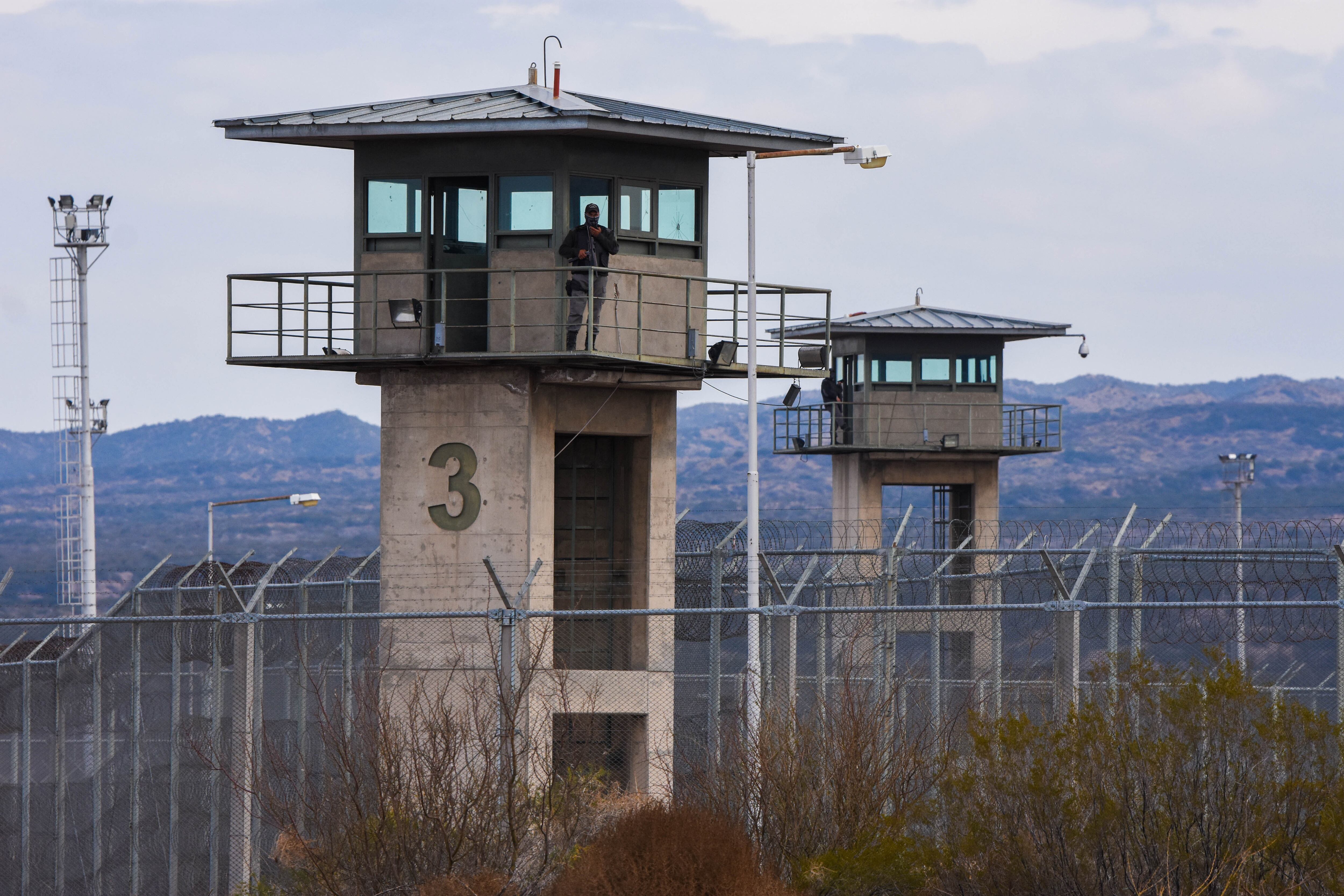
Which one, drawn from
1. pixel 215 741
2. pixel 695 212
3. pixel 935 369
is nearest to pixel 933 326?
pixel 935 369

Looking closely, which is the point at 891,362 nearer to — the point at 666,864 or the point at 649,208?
the point at 649,208

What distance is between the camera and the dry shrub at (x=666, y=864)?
10734mm

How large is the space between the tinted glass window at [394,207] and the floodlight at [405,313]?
103 cm

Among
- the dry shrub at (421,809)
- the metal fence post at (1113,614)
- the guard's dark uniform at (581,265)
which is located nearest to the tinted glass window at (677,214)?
the guard's dark uniform at (581,265)

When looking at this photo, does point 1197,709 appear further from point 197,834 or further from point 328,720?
point 197,834

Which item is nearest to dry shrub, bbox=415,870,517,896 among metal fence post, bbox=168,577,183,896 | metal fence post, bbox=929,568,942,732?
metal fence post, bbox=168,577,183,896

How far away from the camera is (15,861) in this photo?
67.3 feet

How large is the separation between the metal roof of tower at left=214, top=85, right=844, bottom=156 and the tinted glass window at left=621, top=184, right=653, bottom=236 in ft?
2.01

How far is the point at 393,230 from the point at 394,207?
0.29 m

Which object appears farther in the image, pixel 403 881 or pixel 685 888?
pixel 403 881

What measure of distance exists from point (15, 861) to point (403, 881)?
1032 cm

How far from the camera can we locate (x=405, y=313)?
20.6m

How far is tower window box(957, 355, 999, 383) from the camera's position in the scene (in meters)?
42.3

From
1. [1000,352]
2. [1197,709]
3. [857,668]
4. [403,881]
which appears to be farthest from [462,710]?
[1000,352]
